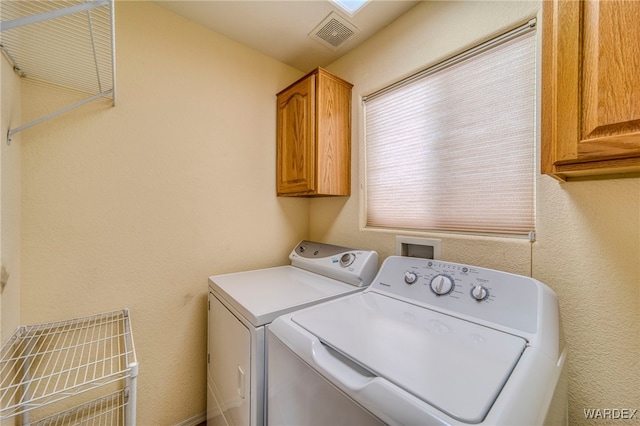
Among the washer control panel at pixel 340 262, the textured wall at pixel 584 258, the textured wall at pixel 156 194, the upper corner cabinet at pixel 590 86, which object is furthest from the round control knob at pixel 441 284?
the textured wall at pixel 156 194

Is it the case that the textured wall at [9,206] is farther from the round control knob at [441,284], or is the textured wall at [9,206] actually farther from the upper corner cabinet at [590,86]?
the upper corner cabinet at [590,86]

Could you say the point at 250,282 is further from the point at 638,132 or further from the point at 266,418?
the point at 638,132

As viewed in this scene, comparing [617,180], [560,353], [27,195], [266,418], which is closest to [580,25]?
[617,180]

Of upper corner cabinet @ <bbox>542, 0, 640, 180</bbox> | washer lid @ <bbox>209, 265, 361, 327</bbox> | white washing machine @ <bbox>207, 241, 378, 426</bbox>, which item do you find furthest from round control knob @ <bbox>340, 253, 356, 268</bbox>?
upper corner cabinet @ <bbox>542, 0, 640, 180</bbox>

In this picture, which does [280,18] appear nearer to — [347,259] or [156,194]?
[156,194]

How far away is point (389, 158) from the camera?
5.04 feet

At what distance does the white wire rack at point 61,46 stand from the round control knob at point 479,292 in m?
1.63

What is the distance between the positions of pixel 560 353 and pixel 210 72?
215 cm

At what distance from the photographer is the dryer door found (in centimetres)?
98

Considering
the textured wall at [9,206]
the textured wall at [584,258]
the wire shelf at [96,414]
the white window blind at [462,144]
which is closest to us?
the textured wall at [584,258]

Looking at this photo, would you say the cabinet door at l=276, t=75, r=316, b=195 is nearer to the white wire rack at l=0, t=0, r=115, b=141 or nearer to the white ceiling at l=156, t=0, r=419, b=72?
the white ceiling at l=156, t=0, r=419, b=72

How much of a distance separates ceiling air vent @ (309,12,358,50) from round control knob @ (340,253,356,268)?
1.43 meters

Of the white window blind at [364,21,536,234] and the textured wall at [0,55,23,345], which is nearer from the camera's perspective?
the textured wall at [0,55,23,345]

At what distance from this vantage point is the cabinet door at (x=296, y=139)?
5.15 ft
